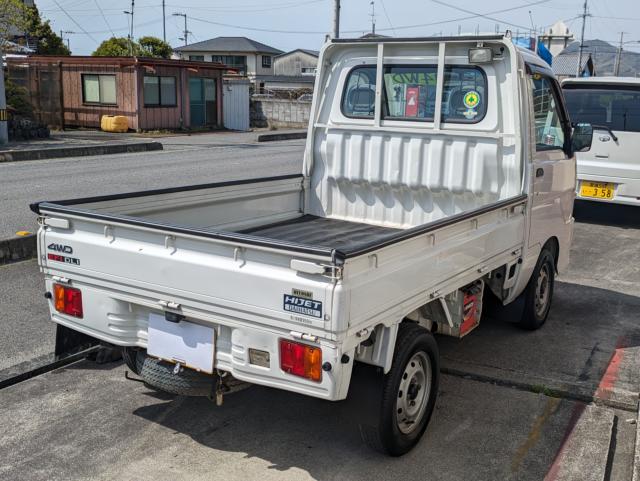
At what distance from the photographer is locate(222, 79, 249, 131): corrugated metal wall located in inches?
1315

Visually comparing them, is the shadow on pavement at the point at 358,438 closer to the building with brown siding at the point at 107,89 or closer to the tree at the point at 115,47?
the building with brown siding at the point at 107,89

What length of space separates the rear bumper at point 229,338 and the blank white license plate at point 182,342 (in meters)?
0.04

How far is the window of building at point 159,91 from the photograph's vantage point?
28953mm

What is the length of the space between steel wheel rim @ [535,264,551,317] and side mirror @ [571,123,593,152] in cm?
112

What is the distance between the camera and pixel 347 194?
252 inches

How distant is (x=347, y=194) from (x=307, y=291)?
315cm

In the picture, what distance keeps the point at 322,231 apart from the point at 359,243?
89 centimetres

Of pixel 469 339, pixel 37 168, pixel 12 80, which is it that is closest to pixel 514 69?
pixel 469 339

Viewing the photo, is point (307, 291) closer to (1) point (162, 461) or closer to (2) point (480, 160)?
(1) point (162, 461)

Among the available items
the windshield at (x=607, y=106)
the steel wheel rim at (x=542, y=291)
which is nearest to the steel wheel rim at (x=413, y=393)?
the steel wheel rim at (x=542, y=291)

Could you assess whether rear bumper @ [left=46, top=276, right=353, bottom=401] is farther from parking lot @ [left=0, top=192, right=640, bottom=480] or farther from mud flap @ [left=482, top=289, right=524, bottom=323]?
mud flap @ [left=482, top=289, right=524, bottom=323]

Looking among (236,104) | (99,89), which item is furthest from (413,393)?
(236,104)

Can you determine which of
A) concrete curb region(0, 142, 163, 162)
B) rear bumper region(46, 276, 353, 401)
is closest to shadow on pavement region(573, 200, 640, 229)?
rear bumper region(46, 276, 353, 401)

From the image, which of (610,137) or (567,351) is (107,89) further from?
(567,351)
